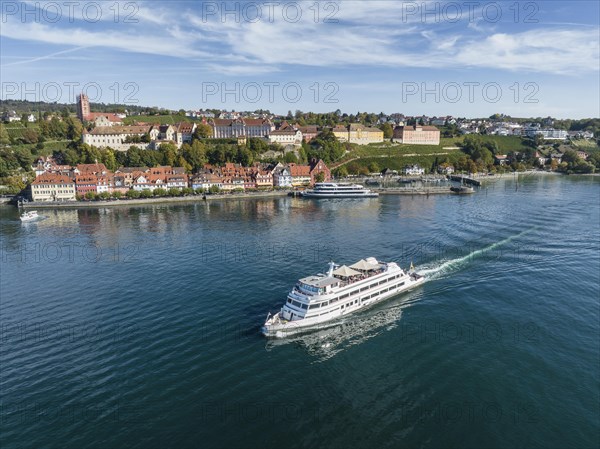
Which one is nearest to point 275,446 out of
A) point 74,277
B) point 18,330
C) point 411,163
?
point 18,330

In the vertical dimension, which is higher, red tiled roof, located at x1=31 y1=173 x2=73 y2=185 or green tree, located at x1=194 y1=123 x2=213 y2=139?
green tree, located at x1=194 y1=123 x2=213 y2=139

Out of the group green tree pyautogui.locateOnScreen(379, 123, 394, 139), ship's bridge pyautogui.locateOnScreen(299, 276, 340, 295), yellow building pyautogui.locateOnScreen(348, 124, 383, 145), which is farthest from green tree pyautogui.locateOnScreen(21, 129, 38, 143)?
green tree pyautogui.locateOnScreen(379, 123, 394, 139)

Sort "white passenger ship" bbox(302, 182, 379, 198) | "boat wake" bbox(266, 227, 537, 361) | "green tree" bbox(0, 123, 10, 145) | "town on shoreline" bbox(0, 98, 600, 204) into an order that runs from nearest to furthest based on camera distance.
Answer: "boat wake" bbox(266, 227, 537, 361) < "white passenger ship" bbox(302, 182, 379, 198) < "town on shoreline" bbox(0, 98, 600, 204) < "green tree" bbox(0, 123, 10, 145)

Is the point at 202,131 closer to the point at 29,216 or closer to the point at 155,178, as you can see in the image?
the point at 155,178

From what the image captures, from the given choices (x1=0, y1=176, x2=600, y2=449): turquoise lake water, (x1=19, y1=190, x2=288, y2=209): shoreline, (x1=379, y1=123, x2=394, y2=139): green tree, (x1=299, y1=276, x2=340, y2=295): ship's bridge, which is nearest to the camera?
(x1=0, y1=176, x2=600, y2=449): turquoise lake water

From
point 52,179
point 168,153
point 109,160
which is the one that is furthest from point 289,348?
point 109,160

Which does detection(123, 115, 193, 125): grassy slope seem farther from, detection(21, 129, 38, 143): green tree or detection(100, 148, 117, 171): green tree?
detection(100, 148, 117, 171): green tree
